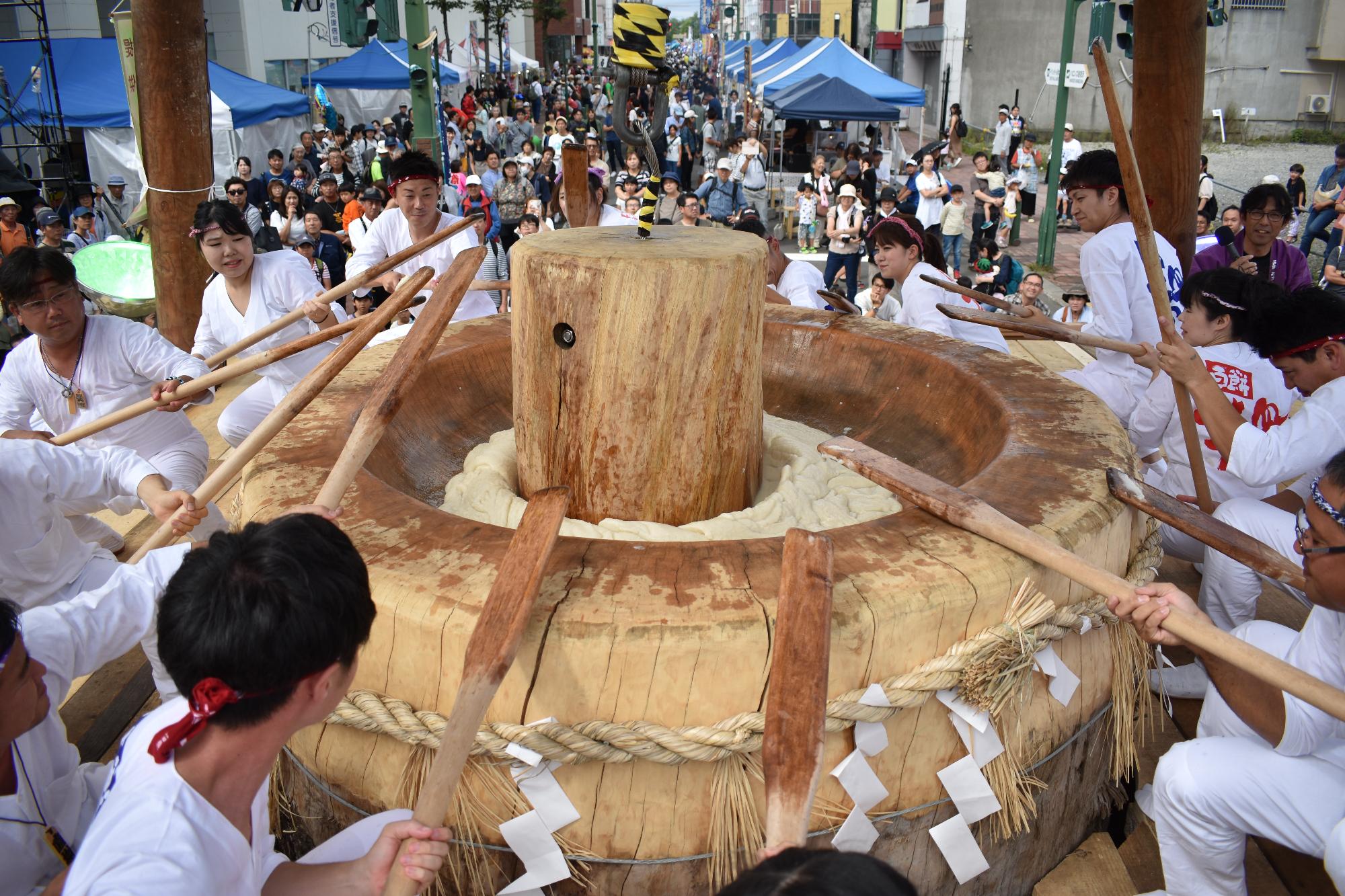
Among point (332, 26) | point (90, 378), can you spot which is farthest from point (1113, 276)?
point (332, 26)

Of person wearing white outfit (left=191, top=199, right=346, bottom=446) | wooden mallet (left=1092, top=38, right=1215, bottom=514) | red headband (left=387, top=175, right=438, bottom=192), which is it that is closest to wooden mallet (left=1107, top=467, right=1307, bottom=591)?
wooden mallet (left=1092, top=38, right=1215, bottom=514)

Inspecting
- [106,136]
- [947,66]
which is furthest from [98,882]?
[947,66]

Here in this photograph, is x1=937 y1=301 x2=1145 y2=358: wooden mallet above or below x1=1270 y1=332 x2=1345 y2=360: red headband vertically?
below

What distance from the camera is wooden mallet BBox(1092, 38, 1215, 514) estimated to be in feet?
8.45

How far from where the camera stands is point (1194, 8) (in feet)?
12.5

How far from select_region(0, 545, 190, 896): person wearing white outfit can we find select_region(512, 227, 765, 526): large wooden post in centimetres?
94

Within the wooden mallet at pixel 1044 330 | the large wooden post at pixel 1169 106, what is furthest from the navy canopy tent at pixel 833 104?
the wooden mallet at pixel 1044 330

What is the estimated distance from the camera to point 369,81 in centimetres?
1872

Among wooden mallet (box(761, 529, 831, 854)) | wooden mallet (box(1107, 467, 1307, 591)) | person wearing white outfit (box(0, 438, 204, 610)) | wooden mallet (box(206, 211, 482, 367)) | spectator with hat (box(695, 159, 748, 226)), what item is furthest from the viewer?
spectator with hat (box(695, 159, 748, 226))

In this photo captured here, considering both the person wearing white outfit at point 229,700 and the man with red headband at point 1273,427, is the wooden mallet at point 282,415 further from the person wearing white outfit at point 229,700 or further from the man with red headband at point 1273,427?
the man with red headband at point 1273,427

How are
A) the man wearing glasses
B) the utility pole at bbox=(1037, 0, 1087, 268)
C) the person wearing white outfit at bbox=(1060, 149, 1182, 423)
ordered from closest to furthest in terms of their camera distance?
1. the person wearing white outfit at bbox=(1060, 149, 1182, 423)
2. the man wearing glasses
3. the utility pole at bbox=(1037, 0, 1087, 268)

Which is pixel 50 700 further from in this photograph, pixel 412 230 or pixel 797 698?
pixel 412 230

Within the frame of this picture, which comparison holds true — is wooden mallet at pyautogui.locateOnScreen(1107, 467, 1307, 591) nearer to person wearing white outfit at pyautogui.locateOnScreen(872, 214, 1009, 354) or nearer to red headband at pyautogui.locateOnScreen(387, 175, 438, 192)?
person wearing white outfit at pyautogui.locateOnScreen(872, 214, 1009, 354)

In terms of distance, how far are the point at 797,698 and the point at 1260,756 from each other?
1052mm
